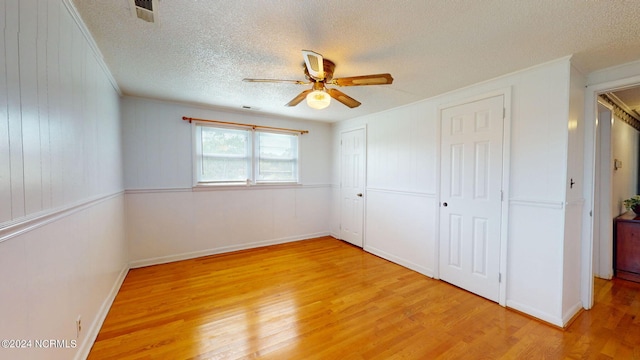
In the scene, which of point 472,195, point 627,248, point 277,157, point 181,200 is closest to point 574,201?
point 472,195

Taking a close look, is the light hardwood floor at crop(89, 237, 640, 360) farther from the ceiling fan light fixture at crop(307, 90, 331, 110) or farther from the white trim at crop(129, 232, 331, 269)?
the ceiling fan light fixture at crop(307, 90, 331, 110)

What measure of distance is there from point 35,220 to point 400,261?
A: 143 inches

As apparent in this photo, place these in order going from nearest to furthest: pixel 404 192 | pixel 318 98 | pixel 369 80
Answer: pixel 369 80
pixel 318 98
pixel 404 192

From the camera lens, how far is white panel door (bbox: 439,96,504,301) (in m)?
2.57

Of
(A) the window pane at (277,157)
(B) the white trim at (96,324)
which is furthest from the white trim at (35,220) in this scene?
(A) the window pane at (277,157)

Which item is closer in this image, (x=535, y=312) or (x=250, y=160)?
(x=535, y=312)

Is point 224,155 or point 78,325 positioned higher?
point 224,155

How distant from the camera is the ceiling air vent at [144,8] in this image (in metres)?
1.45

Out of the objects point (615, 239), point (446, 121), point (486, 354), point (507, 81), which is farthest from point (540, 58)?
point (615, 239)

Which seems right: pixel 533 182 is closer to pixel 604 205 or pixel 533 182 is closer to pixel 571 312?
pixel 571 312

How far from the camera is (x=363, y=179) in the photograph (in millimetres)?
4297

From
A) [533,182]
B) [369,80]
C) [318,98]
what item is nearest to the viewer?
[369,80]

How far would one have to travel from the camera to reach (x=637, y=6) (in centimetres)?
145

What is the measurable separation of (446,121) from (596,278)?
2.79 m
